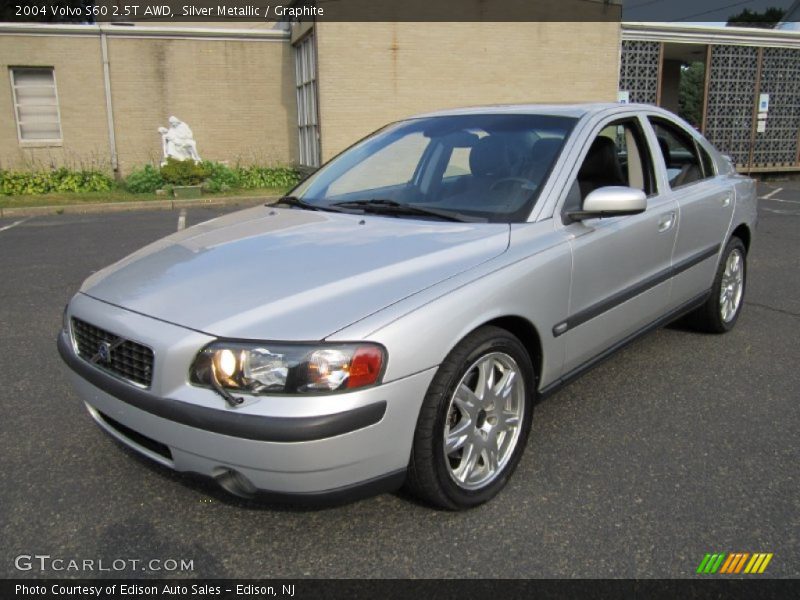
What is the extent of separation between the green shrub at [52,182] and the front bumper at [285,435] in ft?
48.4

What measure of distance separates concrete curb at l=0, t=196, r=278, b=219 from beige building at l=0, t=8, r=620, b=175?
101 inches

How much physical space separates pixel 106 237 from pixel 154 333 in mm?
7800

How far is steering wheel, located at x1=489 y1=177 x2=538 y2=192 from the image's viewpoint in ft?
10.2

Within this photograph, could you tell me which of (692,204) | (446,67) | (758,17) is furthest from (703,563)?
(758,17)

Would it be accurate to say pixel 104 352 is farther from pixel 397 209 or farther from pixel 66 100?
pixel 66 100

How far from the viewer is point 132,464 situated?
2.94 meters

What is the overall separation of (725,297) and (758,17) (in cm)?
2954

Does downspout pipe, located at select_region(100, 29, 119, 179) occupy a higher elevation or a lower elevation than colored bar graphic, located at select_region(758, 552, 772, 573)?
higher

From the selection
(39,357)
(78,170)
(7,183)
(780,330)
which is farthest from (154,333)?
(78,170)

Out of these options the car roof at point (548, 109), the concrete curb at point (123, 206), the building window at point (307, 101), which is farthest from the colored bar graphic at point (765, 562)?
the building window at point (307, 101)

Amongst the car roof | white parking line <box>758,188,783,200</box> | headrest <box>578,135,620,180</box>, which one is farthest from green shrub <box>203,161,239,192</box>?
headrest <box>578,135,620,180</box>

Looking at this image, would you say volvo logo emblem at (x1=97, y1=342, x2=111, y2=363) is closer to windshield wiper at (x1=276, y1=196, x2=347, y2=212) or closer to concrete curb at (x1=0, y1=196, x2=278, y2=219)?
windshield wiper at (x1=276, y1=196, x2=347, y2=212)

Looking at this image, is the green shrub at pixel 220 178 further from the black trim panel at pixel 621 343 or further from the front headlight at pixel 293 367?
the front headlight at pixel 293 367

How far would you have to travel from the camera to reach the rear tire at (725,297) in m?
Result: 4.52
